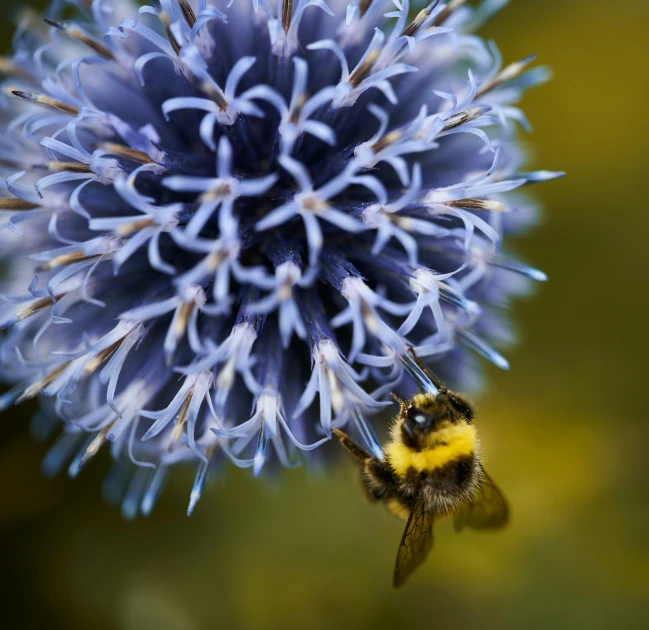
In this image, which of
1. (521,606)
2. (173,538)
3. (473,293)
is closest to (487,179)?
(473,293)

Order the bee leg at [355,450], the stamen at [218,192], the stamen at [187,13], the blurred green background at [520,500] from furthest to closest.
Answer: the blurred green background at [520,500] < the bee leg at [355,450] < the stamen at [187,13] < the stamen at [218,192]

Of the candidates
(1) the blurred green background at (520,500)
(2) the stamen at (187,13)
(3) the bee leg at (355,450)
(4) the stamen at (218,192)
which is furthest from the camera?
(1) the blurred green background at (520,500)

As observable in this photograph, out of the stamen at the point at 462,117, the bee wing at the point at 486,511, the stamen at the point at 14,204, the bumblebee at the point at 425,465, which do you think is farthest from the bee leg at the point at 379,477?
the stamen at the point at 14,204

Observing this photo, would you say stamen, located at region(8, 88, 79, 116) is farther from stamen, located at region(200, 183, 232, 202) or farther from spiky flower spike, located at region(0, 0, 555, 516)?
stamen, located at region(200, 183, 232, 202)

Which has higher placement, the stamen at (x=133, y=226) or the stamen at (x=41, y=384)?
the stamen at (x=133, y=226)

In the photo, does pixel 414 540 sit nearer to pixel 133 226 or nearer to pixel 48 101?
pixel 133 226

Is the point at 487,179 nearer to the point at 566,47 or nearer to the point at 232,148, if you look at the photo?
the point at 232,148

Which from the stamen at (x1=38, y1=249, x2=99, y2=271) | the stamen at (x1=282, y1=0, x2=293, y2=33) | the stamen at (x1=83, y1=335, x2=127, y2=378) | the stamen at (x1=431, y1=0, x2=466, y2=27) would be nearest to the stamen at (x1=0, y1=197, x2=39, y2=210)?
the stamen at (x1=38, y1=249, x2=99, y2=271)

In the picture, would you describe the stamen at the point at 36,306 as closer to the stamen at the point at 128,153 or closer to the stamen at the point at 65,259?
the stamen at the point at 65,259
